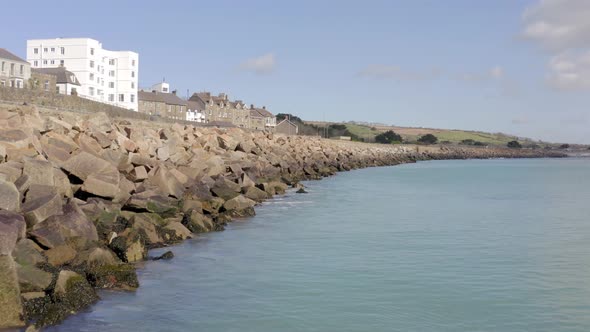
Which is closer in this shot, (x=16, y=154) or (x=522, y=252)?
(x=16, y=154)

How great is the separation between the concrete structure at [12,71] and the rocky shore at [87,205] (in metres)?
40.2

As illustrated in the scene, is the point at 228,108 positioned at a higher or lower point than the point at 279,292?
higher

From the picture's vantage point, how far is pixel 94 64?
258 ft

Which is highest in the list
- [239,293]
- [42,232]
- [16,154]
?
[16,154]

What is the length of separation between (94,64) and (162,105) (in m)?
11.4

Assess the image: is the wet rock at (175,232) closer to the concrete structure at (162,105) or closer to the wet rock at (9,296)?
the wet rock at (9,296)

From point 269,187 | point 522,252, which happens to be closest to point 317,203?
point 269,187

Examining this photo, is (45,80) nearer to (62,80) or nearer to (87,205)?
(62,80)

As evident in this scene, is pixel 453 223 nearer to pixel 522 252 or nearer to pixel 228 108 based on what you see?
pixel 522 252

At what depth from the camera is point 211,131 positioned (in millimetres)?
36344

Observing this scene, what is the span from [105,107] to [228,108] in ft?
193

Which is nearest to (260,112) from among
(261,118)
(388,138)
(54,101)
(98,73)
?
(261,118)

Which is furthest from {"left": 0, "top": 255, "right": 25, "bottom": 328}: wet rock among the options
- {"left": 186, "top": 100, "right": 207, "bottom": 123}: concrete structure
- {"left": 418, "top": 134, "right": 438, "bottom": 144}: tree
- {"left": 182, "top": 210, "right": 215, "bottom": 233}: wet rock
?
A: {"left": 418, "top": 134, "right": 438, "bottom": 144}: tree

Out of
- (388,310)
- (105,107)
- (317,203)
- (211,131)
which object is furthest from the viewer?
(105,107)
